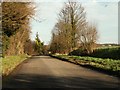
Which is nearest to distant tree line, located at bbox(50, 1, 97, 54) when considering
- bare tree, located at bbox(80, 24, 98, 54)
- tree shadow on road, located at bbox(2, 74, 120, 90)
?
bare tree, located at bbox(80, 24, 98, 54)

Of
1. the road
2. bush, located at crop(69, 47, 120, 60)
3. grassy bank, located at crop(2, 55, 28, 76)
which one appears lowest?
the road

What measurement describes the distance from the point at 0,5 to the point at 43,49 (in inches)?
5731

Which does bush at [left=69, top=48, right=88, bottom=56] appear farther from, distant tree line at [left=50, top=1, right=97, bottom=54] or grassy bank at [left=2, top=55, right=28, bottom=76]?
grassy bank at [left=2, top=55, right=28, bottom=76]

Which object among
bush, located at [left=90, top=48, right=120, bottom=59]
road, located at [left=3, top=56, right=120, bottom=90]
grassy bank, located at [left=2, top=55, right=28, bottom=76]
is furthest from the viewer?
bush, located at [left=90, top=48, right=120, bottom=59]

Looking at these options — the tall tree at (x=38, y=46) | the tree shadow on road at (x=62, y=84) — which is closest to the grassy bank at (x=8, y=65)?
the tree shadow on road at (x=62, y=84)

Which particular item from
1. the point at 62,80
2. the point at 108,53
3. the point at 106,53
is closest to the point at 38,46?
the point at 106,53

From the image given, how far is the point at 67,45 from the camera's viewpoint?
257ft

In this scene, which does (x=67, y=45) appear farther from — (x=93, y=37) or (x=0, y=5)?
(x=0, y=5)

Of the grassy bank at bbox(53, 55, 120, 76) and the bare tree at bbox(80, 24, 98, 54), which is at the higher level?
the bare tree at bbox(80, 24, 98, 54)

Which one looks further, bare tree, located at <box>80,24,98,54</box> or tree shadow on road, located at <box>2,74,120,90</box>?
bare tree, located at <box>80,24,98,54</box>

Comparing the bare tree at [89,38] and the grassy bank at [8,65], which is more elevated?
the bare tree at [89,38]

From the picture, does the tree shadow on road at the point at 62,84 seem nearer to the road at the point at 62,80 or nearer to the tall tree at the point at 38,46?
the road at the point at 62,80

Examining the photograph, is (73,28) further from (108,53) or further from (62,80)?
(62,80)

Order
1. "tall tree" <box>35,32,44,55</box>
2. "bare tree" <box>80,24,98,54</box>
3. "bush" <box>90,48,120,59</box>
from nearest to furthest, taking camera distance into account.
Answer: "bush" <box>90,48,120,59</box> < "bare tree" <box>80,24,98,54</box> < "tall tree" <box>35,32,44,55</box>
